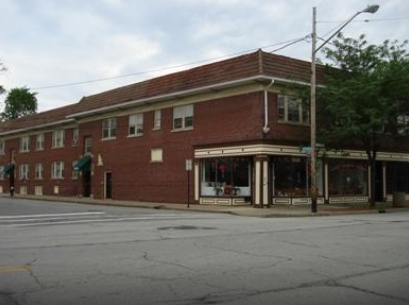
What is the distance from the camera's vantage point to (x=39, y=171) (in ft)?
179

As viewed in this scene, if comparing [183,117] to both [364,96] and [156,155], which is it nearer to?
[156,155]

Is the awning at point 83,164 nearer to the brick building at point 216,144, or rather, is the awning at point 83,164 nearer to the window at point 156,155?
the brick building at point 216,144

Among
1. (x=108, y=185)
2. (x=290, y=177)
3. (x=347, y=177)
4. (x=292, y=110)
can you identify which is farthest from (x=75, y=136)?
(x=347, y=177)

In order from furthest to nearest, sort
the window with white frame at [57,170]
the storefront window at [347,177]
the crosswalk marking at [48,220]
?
1. the window with white frame at [57,170]
2. the storefront window at [347,177]
3. the crosswalk marking at [48,220]

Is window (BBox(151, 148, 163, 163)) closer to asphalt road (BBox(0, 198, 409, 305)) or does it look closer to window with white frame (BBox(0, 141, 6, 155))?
asphalt road (BBox(0, 198, 409, 305))

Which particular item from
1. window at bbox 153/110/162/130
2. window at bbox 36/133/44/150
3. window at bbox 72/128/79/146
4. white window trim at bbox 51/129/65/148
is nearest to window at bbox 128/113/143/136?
window at bbox 153/110/162/130

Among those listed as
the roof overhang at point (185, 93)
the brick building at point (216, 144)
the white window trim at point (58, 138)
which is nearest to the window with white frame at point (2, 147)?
the white window trim at point (58, 138)

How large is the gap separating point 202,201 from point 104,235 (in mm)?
18249

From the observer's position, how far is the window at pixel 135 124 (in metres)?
A: 40.5

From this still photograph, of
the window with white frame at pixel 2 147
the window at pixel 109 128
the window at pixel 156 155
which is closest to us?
the window at pixel 156 155

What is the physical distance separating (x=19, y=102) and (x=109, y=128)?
165ft

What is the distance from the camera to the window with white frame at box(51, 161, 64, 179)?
Answer: 2008 inches

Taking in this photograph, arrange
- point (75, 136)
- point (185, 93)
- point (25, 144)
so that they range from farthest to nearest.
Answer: point (25, 144)
point (75, 136)
point (185, 93)

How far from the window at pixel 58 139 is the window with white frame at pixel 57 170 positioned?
1.56 meters
